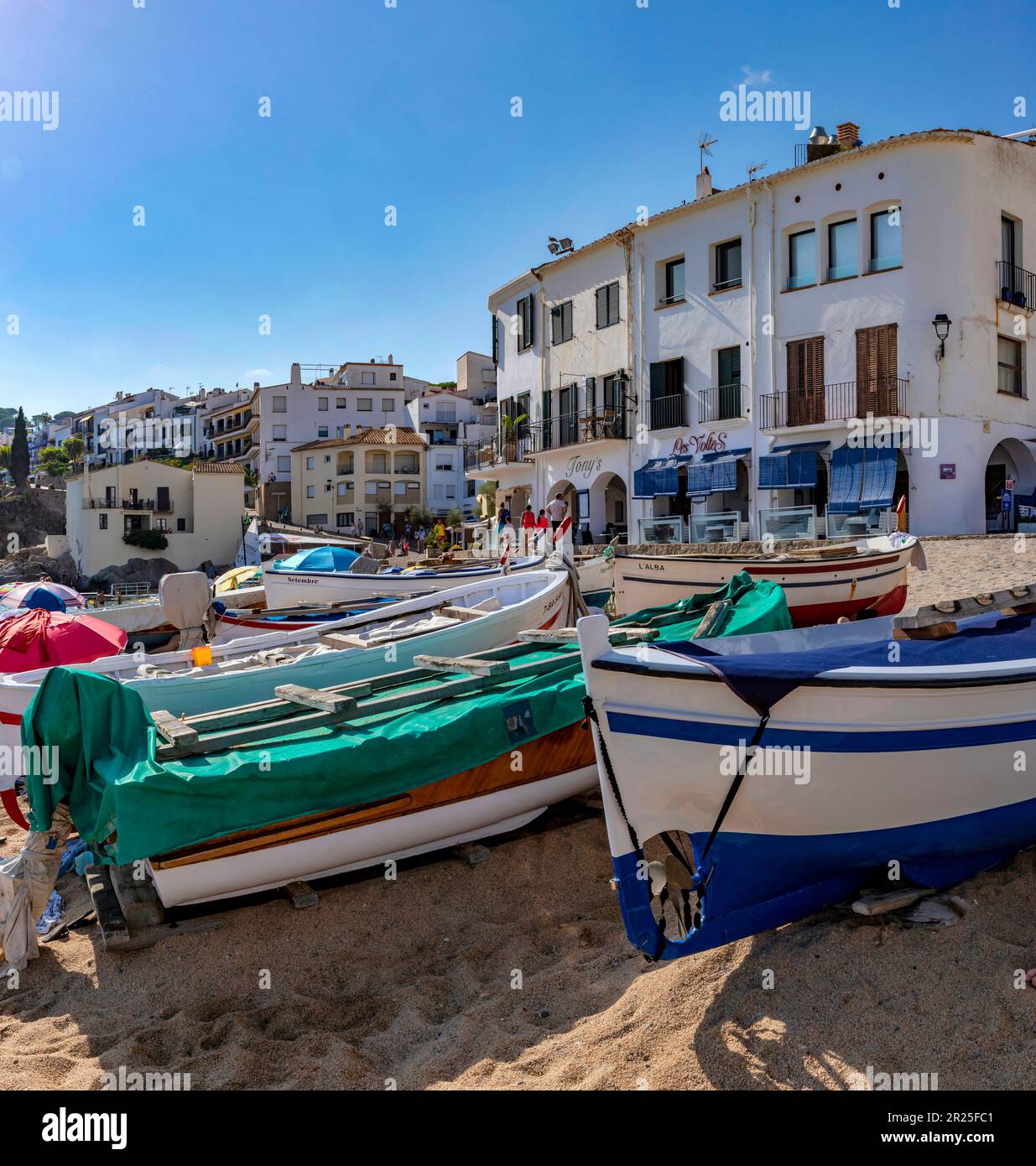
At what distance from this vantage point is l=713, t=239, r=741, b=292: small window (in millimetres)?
25359

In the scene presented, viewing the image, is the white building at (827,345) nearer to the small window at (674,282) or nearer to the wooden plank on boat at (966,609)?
the small window at (674,282)

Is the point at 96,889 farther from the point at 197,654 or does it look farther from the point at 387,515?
the point at 387,515

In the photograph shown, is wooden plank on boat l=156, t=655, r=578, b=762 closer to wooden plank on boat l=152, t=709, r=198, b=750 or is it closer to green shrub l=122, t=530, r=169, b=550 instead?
wooden plank on boat l=152, t=709, r=198, b=750

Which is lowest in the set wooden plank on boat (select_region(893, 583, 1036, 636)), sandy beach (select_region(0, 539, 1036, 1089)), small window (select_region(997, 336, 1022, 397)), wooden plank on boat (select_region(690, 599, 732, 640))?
sandy beach (select_region(0, 539, 1036, 1089))

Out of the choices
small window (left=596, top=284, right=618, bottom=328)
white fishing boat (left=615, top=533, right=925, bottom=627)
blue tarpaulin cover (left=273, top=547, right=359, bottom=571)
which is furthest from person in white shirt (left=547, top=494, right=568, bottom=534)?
small window (left=596, top=284, right=618, bottom=328)

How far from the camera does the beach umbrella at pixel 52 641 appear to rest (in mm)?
9023

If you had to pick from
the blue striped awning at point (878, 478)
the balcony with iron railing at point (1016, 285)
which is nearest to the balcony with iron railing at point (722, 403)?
the blue striped awning at point (878, 478)

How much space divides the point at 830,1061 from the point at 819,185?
79.7ft

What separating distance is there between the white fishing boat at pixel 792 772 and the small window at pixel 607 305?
1033 inches

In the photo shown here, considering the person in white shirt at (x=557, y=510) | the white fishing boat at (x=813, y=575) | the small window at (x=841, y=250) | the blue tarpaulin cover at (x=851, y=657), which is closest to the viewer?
the blue tarpaulin cover at (x=851, y=657)

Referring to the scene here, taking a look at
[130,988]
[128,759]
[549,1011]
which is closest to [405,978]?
[549,1011]

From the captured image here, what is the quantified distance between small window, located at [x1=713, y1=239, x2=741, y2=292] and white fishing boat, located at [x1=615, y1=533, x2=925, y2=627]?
14417 millimetres

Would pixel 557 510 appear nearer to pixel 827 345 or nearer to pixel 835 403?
pixel 835 403

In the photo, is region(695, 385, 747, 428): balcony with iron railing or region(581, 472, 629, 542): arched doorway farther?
region(581, 472, 629, 542): arched doorway
